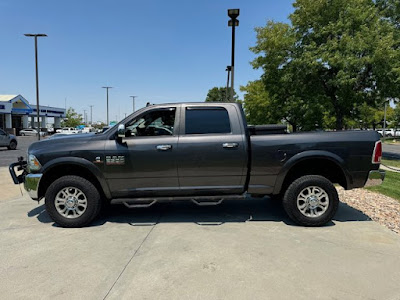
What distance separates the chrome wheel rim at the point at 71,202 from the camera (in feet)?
15.2

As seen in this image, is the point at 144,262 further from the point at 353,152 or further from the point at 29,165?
the point at 353,152

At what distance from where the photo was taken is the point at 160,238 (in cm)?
420

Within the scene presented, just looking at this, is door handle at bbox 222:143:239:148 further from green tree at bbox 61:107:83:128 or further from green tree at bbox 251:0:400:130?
green tree at bbox 61:107:83:128

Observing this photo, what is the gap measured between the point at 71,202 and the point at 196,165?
2.03 meters

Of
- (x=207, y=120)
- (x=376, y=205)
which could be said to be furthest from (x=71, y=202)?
(x=376, y=205)

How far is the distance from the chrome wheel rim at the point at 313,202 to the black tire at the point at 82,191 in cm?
318

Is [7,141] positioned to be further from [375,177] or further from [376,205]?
[375,177]

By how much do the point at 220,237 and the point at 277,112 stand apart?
15.4 m

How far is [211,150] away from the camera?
4.58m

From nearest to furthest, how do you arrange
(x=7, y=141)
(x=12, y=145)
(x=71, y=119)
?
(x=7, y=141)
(x=12, y=145)
(x=71, y=119)

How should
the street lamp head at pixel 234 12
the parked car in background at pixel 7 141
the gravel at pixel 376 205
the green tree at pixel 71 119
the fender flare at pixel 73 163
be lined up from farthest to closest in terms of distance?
the green tree at pixel 71 119, the parked car in background at pixel 7 141, the street lamp head at pixel 234 12, the gravel at pixel 376 205, the fender flare at pixel 73 163

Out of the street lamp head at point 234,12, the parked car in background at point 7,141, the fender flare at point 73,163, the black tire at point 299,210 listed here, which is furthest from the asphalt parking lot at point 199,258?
the parked car in background at point 7,141

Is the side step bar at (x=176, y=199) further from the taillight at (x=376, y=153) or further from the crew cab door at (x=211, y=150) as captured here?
the taillight at (x=376, y=153)

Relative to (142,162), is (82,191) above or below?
below
